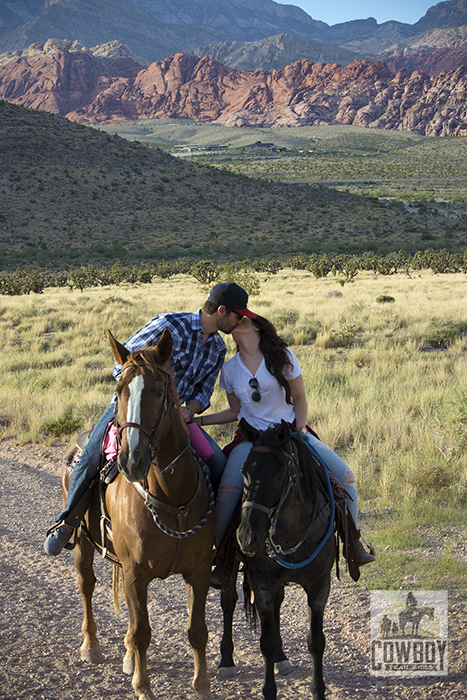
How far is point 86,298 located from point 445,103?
626ft

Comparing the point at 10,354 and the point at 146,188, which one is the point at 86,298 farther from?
the point at 146,188

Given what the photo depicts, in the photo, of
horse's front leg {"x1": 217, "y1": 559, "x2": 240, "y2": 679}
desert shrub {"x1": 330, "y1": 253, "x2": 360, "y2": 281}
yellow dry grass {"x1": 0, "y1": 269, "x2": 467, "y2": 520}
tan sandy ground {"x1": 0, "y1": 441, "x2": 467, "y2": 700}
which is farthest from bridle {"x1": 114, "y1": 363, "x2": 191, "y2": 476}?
desert shrub {"x1": 330, "y1": 253, "x2": 360, "y2": 281}

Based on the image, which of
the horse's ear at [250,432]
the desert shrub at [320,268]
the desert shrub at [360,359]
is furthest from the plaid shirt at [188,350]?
the desert shrub at [320,268]

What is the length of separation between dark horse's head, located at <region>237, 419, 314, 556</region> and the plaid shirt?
1047 millimetres

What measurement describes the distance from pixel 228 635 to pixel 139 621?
2.96ft

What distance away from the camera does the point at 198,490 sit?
128 inches

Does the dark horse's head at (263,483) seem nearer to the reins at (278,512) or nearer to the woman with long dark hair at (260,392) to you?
the reins at (278,512)

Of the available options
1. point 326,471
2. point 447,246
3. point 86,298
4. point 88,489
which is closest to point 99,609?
point 88,489

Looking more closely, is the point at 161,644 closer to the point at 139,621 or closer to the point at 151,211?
the point at 139,621

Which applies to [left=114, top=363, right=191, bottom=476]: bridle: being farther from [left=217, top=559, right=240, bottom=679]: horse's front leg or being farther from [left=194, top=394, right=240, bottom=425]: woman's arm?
[left=217, top=559, right=240, bottom=679]: horse's front leg

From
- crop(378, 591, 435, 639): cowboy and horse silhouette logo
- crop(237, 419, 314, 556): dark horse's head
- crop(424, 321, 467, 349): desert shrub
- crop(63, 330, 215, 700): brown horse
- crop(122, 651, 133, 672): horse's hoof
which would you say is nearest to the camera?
crop(63, 330, 215, 700): brown horse

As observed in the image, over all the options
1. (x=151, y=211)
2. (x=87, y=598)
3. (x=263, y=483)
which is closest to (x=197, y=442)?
(x=263, y=483)

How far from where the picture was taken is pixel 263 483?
9.20ft

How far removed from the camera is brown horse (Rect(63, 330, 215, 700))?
2564mm
